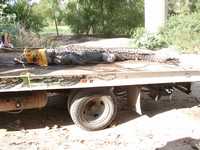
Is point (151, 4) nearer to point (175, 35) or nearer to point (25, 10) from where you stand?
point (175, 35)

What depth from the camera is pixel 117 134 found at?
267 inches

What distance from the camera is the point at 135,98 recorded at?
285 inches

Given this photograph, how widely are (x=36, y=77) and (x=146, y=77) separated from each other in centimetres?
179

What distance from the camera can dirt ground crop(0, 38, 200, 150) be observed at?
6.35 metres

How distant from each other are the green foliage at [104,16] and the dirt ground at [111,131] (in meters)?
19.2

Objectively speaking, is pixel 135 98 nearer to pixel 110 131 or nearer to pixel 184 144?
pixel 110 131

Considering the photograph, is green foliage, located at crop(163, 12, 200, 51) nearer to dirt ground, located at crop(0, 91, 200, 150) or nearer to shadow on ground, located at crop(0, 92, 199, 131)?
shadow on ground, located at crop(0, 92, 199, 131)

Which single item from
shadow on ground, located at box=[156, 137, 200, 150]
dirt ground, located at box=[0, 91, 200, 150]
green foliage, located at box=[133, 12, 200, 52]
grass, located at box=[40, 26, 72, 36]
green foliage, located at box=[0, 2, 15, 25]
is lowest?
shadow on ground, located at box=[156, 137, 200, 150]

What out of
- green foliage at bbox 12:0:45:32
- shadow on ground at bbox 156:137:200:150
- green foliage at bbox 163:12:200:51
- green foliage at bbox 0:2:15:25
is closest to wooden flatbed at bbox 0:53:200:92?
shadow on ground at bbox 156:137:200:150

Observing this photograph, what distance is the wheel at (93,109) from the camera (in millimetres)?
6812

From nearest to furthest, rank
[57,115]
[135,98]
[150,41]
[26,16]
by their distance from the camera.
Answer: [135,98]
[57,115]
[150,41]
[26,16]

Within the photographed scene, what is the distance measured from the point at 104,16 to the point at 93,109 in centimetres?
2098

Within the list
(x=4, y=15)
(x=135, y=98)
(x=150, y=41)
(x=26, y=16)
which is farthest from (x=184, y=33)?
(x=26, y=16)

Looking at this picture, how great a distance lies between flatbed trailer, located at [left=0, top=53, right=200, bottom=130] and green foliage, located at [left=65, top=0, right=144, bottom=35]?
19.9 m
